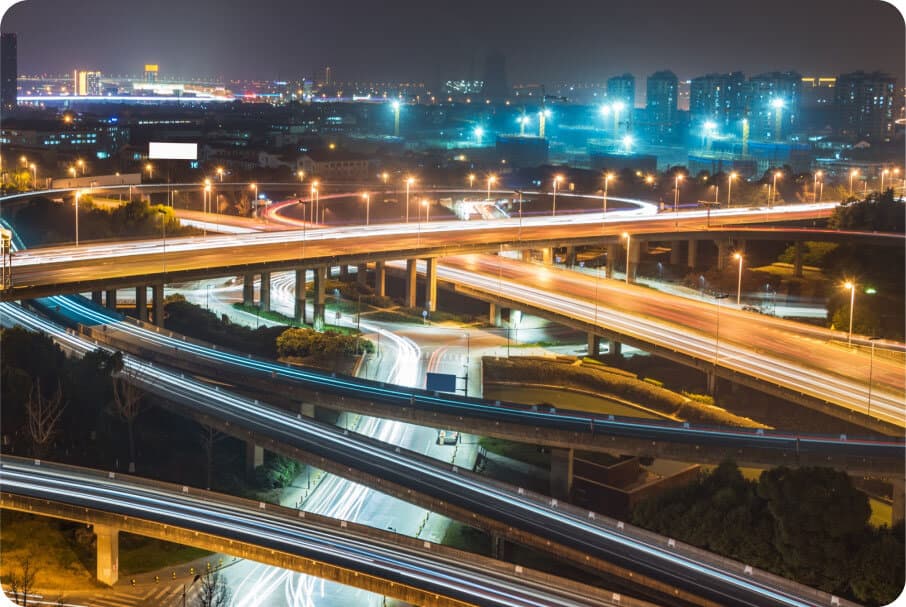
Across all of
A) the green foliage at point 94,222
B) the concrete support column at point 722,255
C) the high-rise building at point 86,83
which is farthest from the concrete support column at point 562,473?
the high-rise building at point 86,83

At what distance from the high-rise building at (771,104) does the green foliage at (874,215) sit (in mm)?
22181

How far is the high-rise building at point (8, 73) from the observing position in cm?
3317

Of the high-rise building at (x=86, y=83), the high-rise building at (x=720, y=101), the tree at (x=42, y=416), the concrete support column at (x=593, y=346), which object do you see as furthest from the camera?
the high-rise building at (x=720, y=101)

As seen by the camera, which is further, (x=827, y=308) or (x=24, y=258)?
(x=827, y=308)

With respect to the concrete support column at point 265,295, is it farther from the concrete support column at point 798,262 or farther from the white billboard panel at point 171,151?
the white billboard panel at point 171,151

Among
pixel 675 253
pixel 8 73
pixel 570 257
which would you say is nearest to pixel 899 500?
pixel 675 253

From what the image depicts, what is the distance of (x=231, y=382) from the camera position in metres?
13.4

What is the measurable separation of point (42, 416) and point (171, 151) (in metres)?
26.3

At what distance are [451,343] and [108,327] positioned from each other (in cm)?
559

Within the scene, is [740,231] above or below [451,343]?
above

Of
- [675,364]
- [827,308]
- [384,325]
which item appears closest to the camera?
[675,364]

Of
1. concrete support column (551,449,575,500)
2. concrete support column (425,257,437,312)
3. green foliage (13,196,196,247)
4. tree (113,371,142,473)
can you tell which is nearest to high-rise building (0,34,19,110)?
green foliage (13,196,196,247)

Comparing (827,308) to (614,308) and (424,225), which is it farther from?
(424,225)

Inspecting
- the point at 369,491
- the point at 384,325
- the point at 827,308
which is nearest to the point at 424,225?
the point at 384,325
